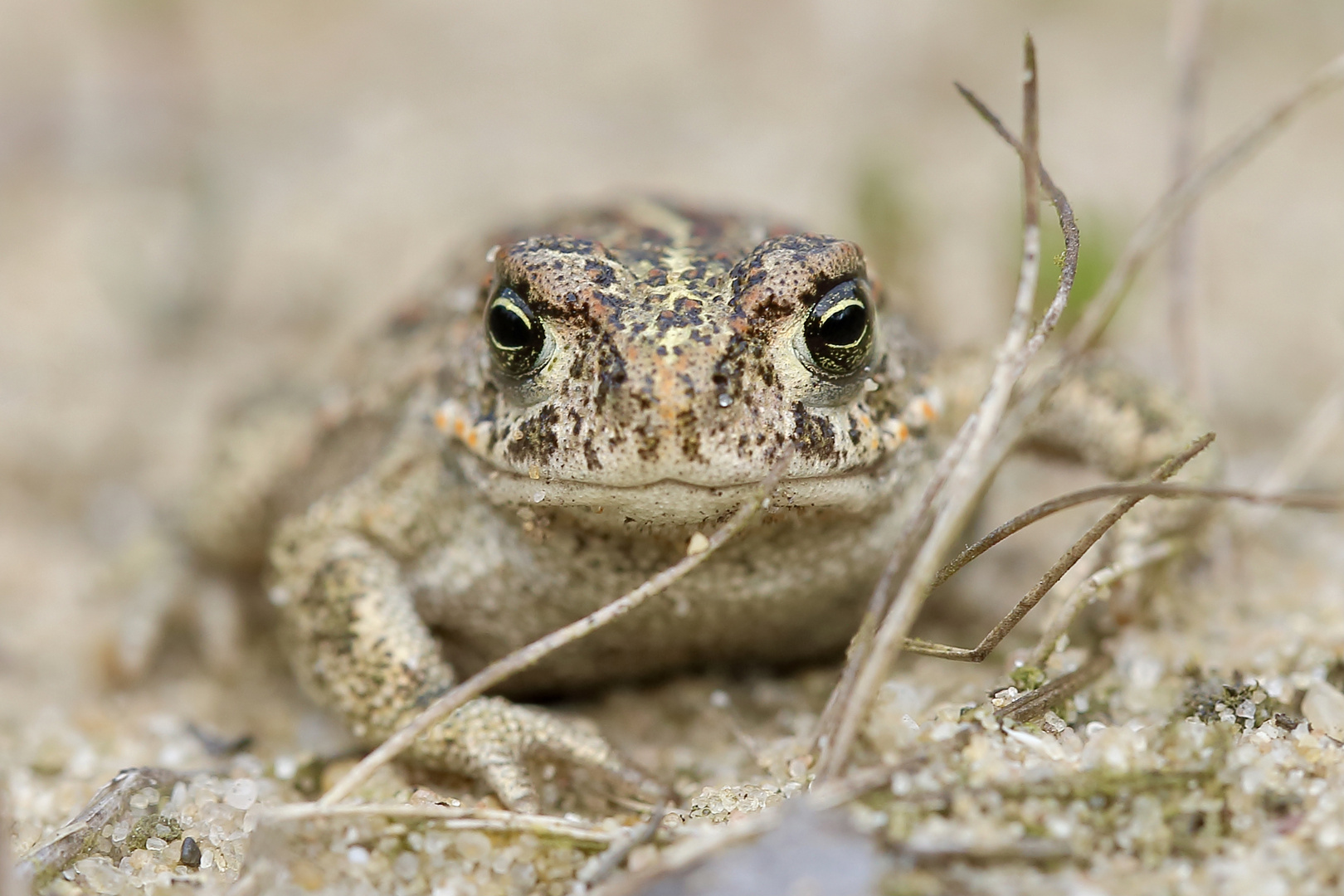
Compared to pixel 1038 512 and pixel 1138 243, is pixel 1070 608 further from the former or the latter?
pixel 1138 243

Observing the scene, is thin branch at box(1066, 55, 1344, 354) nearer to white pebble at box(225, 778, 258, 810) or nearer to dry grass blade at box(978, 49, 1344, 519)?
dry grass blade at box(978, 49, 1344, 519)

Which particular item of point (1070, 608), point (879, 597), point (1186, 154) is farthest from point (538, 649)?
point (1186, 154)

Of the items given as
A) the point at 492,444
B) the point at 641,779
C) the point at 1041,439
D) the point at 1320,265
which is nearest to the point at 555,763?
the point at 641,779

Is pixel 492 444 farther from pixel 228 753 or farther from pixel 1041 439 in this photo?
pixel 1041 439

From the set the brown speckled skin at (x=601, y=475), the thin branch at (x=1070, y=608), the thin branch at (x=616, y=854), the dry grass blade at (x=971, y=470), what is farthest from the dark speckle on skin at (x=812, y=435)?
the thin branch at (x=616, y=854)

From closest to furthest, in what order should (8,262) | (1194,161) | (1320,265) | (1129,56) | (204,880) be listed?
(204,880)
(1194,161)
(1320,265)
(8,262)
(1129,56)

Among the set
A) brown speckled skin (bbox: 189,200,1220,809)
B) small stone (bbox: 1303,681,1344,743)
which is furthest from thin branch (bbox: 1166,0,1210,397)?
small stone (bbox: 1303,681,1344,743)
